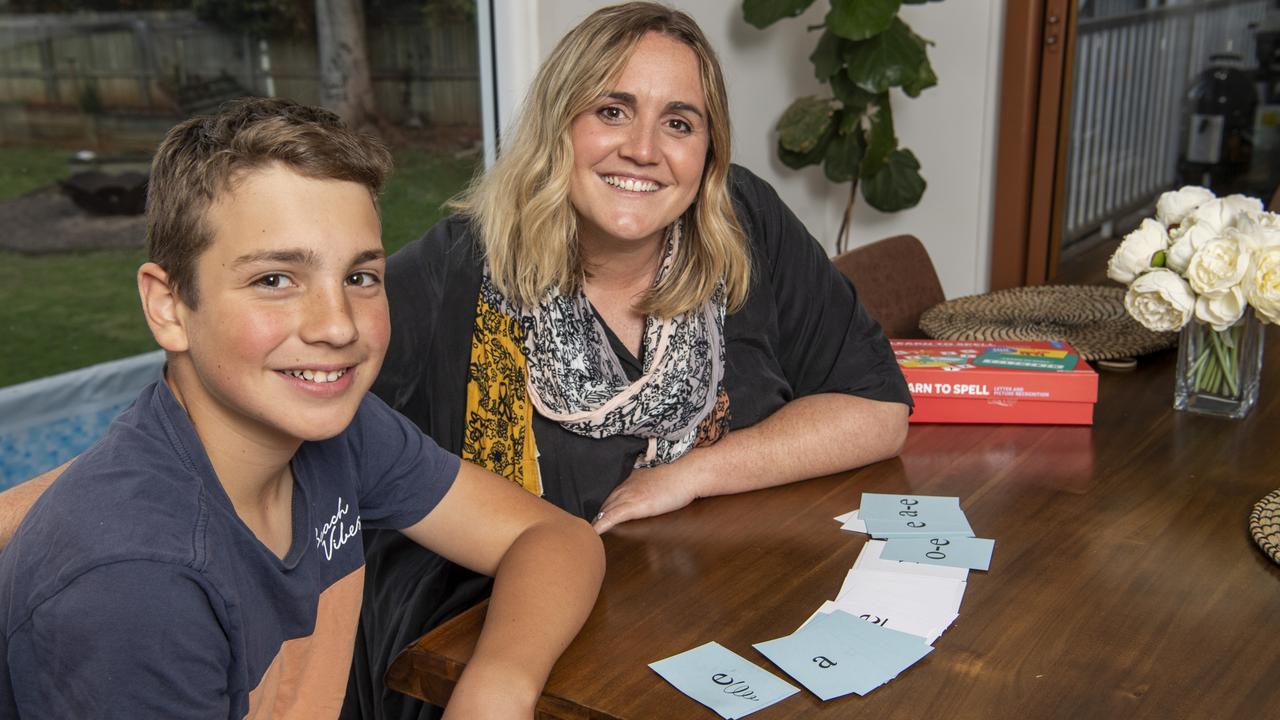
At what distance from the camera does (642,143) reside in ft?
5.52

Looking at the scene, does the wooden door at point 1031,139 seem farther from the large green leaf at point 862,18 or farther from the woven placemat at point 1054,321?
the woven placemat at point 1054,321

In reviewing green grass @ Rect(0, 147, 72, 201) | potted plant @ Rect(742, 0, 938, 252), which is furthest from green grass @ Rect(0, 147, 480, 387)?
potted plant @ Rect(742, 0, 938, 252)

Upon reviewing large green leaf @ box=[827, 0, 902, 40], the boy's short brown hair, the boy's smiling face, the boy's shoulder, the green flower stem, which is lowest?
the green flower stem

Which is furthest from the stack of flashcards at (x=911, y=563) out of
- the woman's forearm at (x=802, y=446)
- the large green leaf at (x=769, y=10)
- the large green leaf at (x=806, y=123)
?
the large green leaf at (x=806, y=123)

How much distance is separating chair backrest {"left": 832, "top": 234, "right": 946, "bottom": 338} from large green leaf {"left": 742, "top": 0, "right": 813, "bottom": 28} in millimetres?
1349

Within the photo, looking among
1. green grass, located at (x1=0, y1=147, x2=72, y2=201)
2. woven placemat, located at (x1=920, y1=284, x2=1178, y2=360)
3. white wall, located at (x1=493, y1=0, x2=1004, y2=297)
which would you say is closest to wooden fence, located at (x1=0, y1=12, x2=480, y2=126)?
green grass, located at (x1=0, y1=147, x2=72, y2=201)

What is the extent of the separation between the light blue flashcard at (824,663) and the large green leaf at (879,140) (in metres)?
2.91

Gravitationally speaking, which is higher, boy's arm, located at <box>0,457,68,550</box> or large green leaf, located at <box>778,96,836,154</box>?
Answer: large green leaf, located at <box>778,96,836,154</box>

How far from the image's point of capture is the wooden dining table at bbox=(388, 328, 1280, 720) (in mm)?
1112

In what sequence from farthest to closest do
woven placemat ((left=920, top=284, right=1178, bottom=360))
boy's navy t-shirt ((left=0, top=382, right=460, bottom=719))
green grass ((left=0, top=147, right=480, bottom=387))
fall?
green grass ((left=0, top=147, right=480, bottom=387)) → woven placemat ((left=920, top=284, right=1178, bottom=360)) → boy's navy t-shirt ((left=0, top=382, right=460, bottom=719))

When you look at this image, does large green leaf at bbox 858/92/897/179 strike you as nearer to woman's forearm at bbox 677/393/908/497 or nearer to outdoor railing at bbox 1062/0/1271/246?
outdoor railing at bbox 1062/0/1271/246

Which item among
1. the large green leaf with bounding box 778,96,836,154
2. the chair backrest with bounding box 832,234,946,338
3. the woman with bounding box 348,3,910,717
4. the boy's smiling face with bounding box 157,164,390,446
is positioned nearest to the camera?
the boy's smiling face with bounding box 157,164,390,446

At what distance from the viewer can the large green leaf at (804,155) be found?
13.3 ft

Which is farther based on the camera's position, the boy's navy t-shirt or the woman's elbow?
the woman's elbow
